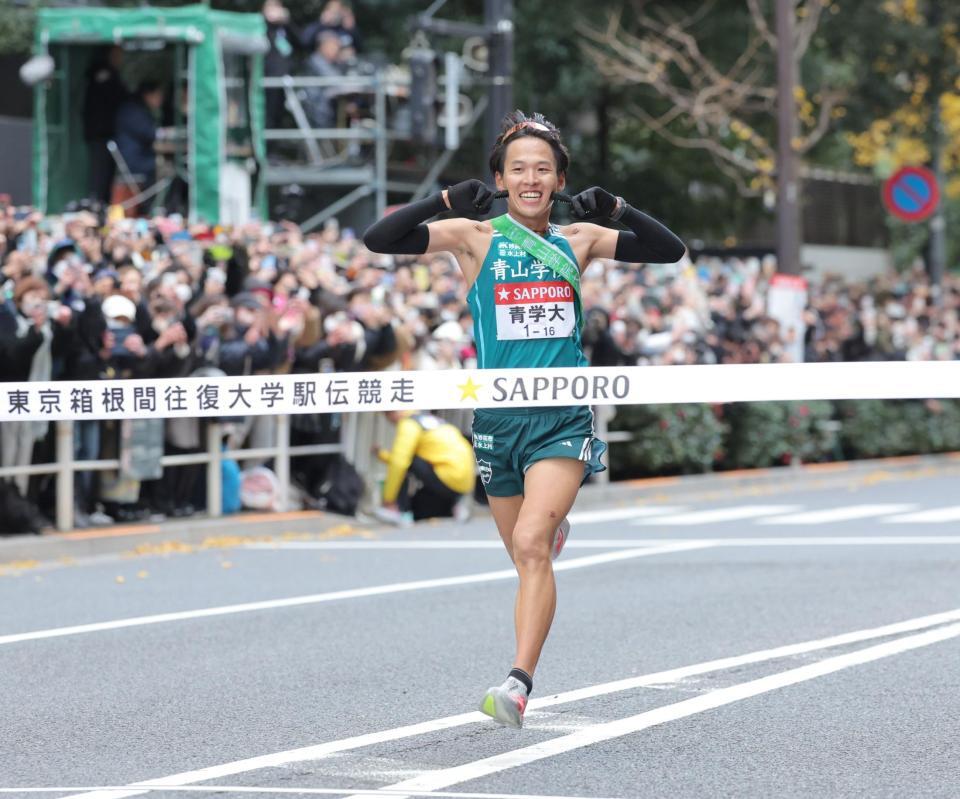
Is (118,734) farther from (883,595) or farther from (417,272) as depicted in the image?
(417,272)

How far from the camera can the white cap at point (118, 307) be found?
1458 centimetres

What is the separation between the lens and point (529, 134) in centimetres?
685

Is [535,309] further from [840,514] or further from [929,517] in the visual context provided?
[840,514]

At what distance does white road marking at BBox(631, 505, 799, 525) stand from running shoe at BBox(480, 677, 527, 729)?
1063cm

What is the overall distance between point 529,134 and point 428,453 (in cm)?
1020

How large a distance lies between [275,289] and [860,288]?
12.9 m

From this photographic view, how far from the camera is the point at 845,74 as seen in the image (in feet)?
110

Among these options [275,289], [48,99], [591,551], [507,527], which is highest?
[48,99]

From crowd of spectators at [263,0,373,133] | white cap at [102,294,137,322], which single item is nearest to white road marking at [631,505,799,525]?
white cap at [102,294,137,322]

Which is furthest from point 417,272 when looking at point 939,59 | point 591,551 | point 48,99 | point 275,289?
point 939,59

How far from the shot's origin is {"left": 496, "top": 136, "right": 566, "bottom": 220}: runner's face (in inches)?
268

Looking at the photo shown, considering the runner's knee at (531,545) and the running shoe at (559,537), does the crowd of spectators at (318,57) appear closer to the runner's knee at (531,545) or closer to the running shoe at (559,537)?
the running shoe at (559,537)

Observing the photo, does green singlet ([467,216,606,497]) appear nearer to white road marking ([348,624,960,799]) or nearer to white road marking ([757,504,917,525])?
white road marking ([348,624,960,799])

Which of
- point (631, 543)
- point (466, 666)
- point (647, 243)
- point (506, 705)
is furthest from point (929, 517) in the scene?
point (506, 705)
